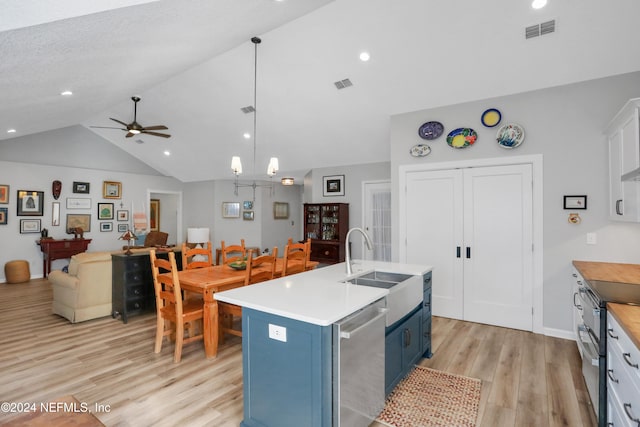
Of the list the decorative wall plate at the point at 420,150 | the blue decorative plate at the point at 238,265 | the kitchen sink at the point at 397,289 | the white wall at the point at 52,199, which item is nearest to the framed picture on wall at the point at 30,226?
the white wall at the point at 52,199

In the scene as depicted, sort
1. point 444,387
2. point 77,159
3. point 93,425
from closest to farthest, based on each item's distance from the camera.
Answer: point 93,425, point 444,387, point 77,159

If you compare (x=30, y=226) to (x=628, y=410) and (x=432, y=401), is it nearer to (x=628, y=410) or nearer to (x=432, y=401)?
(x=432, y=401)

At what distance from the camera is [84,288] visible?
13.1ft

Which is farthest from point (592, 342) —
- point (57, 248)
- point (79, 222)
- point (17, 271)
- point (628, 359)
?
point (79, 222)

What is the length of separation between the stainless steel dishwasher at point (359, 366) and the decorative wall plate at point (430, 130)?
9.66ft

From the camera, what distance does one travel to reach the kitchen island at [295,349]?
164 centimetres

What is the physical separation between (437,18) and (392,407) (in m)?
3.48

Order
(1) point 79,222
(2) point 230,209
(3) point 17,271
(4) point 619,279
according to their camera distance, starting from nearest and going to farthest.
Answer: (4) point 619,279
(3) point 17,271
(1) point 79,222
(2) point 230,209

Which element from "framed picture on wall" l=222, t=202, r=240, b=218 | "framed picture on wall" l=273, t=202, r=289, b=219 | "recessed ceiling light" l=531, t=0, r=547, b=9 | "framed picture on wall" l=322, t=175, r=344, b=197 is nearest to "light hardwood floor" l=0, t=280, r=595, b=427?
"recessed ceiling light" l=531, t=0, r=547, b=9

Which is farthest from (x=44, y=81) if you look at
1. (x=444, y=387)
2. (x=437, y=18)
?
(x=444, y=387)

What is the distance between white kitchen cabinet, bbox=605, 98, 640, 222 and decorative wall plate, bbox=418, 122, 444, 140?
169 centimetres

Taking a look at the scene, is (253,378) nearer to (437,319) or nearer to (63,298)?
(437,319)

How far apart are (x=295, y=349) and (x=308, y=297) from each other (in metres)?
0.34

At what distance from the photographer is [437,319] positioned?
419 centimetres
